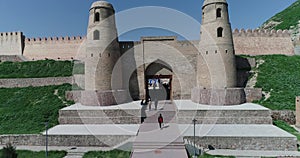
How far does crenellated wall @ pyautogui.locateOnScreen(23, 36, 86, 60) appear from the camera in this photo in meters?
21.4

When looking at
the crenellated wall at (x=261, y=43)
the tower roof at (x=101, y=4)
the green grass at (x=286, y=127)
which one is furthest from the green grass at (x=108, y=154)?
the crenellated wall at (x=261, y=43)

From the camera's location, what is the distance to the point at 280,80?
14.5 meters

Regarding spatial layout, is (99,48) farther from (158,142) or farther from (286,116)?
(286,116)

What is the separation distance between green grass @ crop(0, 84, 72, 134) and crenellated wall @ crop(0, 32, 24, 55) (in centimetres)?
904

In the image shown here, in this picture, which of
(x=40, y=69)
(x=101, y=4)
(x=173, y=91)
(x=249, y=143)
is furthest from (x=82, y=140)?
(x=40, y=69)

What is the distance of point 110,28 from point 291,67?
1499 centimetres

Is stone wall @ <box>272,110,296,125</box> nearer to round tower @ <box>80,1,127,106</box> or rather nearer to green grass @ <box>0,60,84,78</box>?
round tower @ <box>80,1,127,106</box>

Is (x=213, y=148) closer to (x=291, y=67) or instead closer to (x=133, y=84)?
(x=133, y=84)

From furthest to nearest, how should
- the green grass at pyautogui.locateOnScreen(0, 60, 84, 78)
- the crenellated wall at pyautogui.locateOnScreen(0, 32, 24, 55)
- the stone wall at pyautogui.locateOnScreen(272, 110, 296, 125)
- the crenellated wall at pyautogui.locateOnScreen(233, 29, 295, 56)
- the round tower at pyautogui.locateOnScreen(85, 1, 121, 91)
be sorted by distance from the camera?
1. the crenellated wall at pyautogui.locateOnScreen(0, 32, 24, 55)
2. the crenellated wall at pyautogui.locateOnScreen(233, 29, 295, 56)
3. the green grass at pyautogui.locateOnScreen(0, 60, 84, 78)
4. the round tower at pyautogui.locateOnScreen(85, 1, 121, 91)
5. the stone wall at pyautogui.locateOnScreen(272, 110, 296, 125)

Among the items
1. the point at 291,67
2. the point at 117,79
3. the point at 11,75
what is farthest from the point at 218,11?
the point at 11,75

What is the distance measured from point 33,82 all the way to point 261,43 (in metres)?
21.3

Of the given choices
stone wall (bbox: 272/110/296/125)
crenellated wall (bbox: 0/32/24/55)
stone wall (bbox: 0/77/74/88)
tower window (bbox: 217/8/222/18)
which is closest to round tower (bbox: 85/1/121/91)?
stone wall (bbox: 0/77/74/88)

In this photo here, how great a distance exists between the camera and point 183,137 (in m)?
8.30

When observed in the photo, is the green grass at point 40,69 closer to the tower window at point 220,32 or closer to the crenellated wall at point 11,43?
the crenellated wall at point 11,43
